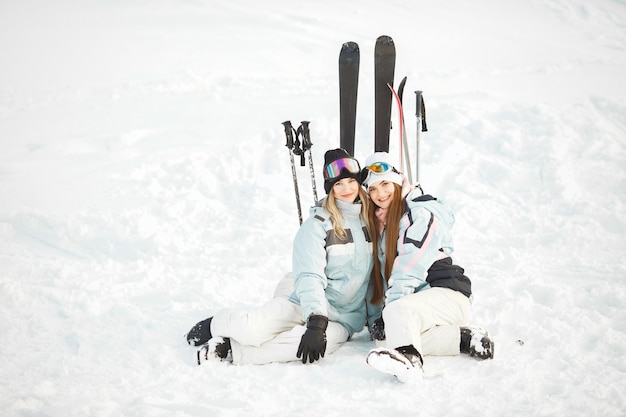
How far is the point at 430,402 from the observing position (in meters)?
3.07

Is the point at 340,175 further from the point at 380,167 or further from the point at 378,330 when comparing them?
the point at 378,330

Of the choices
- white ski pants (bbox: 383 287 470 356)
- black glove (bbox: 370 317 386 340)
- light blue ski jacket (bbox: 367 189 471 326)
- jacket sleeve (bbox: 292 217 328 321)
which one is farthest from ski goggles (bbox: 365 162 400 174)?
black glove (bbox: 370 317 386 340)

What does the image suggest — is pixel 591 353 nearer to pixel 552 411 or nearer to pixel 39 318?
pixel 552 411

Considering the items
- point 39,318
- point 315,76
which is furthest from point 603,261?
point 315,76

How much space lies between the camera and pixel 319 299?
3.69 metres

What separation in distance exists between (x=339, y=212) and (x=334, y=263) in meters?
0.36

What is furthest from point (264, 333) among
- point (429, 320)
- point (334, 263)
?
point (429, 320)

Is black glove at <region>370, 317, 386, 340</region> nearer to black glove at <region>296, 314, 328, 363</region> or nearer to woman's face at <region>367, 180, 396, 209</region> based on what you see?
black glove at <region>296, 314, 328, 363</region>

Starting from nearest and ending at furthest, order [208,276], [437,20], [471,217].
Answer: [208,276]
[471,217]
[437,20]

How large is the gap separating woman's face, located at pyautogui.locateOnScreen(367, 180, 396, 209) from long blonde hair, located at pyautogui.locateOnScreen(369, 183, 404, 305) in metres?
0.03

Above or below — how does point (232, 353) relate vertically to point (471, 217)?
below

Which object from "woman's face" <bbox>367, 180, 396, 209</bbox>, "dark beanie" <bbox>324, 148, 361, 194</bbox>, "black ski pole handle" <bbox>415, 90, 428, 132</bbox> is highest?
"black ski pole handle" <bbox>415, 90, 428, 132</bbox>

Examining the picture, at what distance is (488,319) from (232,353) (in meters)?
1.98

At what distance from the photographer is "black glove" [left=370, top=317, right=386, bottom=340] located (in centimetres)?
388
